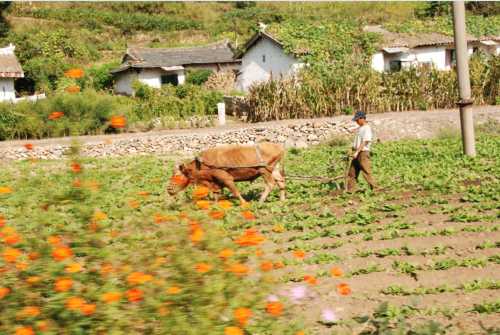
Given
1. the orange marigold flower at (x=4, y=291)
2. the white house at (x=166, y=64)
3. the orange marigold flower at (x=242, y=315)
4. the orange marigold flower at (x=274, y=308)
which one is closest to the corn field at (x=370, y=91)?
the white house at (x=166, y=64)

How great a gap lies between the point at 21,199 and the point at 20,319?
873mm

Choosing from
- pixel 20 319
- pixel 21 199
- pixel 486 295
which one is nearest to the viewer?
pixel 20 319

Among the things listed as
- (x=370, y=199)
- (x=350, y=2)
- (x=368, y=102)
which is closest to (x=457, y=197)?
(x=370, y=199)

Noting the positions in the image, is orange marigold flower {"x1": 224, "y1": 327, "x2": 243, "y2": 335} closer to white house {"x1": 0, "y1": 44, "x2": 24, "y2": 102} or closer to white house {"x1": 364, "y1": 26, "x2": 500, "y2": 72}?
white house {"x1": 364, "y1": 26, "x2": 500, "y2": 72}

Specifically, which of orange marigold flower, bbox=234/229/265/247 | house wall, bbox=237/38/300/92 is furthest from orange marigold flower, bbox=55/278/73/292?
house wall, bbox=237/38/300/92

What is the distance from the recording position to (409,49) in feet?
121

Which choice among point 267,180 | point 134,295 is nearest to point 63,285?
point 134,295

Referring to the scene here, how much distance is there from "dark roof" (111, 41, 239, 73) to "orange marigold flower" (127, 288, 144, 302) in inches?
1484

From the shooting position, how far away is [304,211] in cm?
1138

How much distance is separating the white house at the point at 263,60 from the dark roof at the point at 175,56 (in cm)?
480

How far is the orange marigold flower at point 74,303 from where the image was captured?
118 inches

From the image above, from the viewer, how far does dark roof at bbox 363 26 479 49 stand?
120ft

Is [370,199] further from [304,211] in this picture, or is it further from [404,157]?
[404,157]

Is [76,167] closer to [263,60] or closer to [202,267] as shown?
[202,267]
